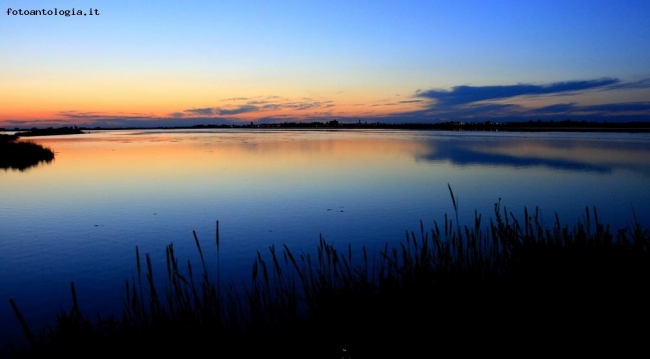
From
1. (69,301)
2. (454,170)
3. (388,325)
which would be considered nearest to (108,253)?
(69,301)

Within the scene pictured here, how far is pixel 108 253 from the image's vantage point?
9.98m

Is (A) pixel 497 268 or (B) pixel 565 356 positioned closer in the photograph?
(B) pixel 565 356

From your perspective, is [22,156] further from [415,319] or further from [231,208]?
[415,319]

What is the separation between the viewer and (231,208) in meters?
15.1

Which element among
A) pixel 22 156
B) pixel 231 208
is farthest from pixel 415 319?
pixel 22 156

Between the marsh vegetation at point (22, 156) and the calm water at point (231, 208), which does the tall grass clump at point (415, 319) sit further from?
the marsh vegetation at point (22, 156)

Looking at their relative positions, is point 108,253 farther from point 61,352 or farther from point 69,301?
point 61,352

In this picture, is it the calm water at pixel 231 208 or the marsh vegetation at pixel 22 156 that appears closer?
the calm water at pixel 231 208

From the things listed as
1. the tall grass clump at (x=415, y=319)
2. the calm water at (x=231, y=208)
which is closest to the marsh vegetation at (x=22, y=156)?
the calm water at (x=231, y=208)

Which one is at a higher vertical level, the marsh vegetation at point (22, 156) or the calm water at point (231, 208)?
the marsh vegetation at point (22, 156)

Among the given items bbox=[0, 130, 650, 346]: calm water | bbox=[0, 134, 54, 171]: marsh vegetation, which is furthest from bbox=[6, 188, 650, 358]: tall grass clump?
bbox=[0, 134, 54, 171]: marsh vegetation

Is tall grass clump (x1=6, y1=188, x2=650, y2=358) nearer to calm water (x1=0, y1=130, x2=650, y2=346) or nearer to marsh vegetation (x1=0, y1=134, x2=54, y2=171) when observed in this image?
calm water (x1=0, y1=130, x2=650, y2=346)

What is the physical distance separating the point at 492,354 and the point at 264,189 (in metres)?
15.0

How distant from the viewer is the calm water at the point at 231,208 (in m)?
8.78
